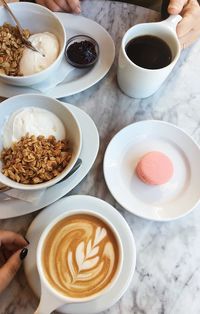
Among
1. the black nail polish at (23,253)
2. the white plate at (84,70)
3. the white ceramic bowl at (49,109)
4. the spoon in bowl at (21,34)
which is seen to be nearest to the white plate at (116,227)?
the black nail polish at (23,253)

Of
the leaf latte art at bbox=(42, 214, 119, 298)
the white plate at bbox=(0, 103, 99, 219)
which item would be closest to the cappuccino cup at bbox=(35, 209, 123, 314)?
the leaf latte art at bbox=(42, 214, 119, 298)

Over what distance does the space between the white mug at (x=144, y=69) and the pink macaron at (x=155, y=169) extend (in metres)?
0.20

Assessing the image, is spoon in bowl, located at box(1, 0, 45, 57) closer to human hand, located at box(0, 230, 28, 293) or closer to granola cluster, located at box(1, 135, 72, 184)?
granola cluster, located at box(1, 135, 72, 184)

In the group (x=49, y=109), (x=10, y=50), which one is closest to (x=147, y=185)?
(x=49, y=109)

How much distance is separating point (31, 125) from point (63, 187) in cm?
18

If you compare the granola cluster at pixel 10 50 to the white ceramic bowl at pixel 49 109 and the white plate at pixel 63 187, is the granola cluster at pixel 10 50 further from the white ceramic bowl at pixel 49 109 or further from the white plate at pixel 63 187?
the white plate at pixel 63 187

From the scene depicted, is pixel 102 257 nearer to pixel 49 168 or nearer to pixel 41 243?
pixel 41 243

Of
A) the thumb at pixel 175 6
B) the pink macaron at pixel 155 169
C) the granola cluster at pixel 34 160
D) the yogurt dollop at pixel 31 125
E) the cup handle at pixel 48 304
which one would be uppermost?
the thumb at pixel 175 6

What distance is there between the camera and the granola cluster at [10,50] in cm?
101

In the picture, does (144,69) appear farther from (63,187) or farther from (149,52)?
(63,187)

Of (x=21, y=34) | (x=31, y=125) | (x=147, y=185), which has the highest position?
(x=21, y=34)

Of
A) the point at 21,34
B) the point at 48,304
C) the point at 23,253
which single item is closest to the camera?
the point at 48,304

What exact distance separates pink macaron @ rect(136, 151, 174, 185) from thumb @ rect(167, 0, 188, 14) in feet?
1.39

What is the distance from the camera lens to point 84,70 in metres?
1.08
